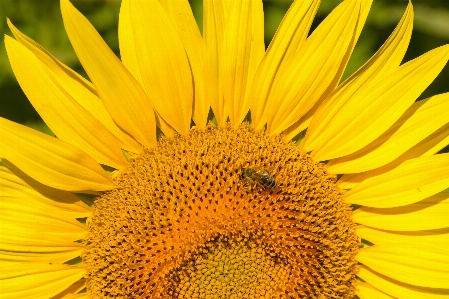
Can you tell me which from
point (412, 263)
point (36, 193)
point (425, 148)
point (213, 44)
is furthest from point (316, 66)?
point (36, 193)

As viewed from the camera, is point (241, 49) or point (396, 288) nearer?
point (241, 49)

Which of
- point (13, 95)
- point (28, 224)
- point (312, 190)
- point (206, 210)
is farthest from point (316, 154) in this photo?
point (13, 95)

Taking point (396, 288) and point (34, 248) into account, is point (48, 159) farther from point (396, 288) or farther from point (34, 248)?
point (396, 288)

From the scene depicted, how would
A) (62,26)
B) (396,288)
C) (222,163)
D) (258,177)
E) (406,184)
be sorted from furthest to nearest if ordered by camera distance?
1. (62,26)
2. (396,288)
3. (406,184)
4. (222,163)
5. (258,177)

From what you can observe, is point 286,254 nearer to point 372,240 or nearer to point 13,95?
point 372,240

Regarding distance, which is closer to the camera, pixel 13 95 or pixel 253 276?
pixel 253 276
